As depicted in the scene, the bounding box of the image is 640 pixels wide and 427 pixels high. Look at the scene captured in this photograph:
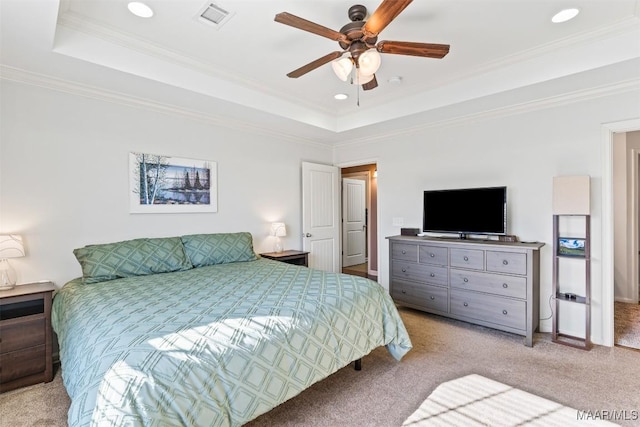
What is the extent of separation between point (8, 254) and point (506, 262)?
14.2ft

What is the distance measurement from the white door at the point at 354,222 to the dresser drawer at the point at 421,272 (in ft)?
9.85

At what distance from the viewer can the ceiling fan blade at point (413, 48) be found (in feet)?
6.64

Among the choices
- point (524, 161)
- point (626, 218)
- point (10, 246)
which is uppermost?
point (524, 161)

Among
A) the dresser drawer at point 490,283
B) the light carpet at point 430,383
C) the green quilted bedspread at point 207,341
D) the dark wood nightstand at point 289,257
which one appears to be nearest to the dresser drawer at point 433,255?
the dresser drawer at point 490,283

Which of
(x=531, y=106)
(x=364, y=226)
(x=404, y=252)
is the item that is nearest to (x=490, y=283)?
(x=404, y=252)

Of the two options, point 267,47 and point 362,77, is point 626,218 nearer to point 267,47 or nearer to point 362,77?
point 362,77

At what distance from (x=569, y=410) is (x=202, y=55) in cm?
387

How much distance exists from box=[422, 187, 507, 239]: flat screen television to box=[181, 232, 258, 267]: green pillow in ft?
7.52

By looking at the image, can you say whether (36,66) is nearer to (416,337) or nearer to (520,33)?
(520,33)

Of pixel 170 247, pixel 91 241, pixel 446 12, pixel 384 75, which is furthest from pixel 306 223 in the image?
pixel 446 12

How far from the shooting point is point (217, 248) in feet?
11.5

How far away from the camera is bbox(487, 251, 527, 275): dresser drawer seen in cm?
299

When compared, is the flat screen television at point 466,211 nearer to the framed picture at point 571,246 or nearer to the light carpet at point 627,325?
the framed picture at point 571,246

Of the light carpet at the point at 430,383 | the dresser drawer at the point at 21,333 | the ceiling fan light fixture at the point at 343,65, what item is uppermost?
the ceiling fan light fixture at the point at 343,65
